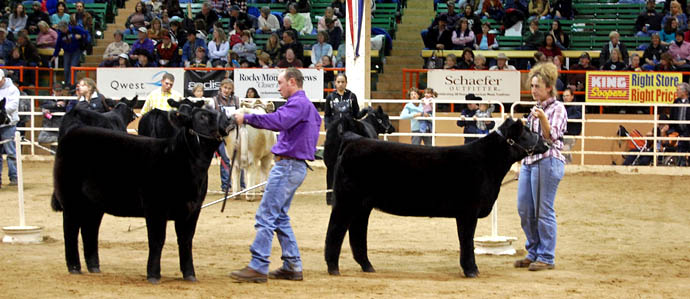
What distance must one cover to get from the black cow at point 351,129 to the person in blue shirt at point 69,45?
11.8 m

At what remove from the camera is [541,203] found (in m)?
8.74

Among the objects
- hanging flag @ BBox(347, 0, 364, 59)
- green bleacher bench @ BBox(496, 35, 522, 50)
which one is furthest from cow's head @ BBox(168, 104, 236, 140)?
green bleacher bench @ BBox(496, 35, 522, 50)

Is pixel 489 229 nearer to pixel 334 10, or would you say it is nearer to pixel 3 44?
pixel 334 10

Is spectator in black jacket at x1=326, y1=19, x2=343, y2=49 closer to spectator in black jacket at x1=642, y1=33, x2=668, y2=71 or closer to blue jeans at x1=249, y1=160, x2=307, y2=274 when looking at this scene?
spectator in black jacket at x1=642, y1=33, x2=668, y2=71

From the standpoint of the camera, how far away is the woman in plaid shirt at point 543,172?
8672mm

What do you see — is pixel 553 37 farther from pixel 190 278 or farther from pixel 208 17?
pixel 190 278

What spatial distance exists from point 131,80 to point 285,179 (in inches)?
536

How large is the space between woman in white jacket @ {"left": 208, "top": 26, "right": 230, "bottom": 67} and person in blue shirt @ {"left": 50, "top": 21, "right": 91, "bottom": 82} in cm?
332

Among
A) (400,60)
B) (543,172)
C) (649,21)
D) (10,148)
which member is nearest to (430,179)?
(543,172)

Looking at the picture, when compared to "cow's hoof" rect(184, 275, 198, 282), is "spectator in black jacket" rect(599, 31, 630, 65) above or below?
above

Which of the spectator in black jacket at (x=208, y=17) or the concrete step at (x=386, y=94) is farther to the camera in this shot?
the spectator in black jacket at (x=208, y=17)

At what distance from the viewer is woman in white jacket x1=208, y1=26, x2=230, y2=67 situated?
2227cm

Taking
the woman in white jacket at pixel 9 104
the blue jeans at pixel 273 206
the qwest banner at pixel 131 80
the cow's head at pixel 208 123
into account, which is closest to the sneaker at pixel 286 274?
the blue jeans at pixel 273 206

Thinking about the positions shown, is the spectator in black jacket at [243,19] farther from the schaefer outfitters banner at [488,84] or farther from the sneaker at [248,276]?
the sneaker at [248,276]
